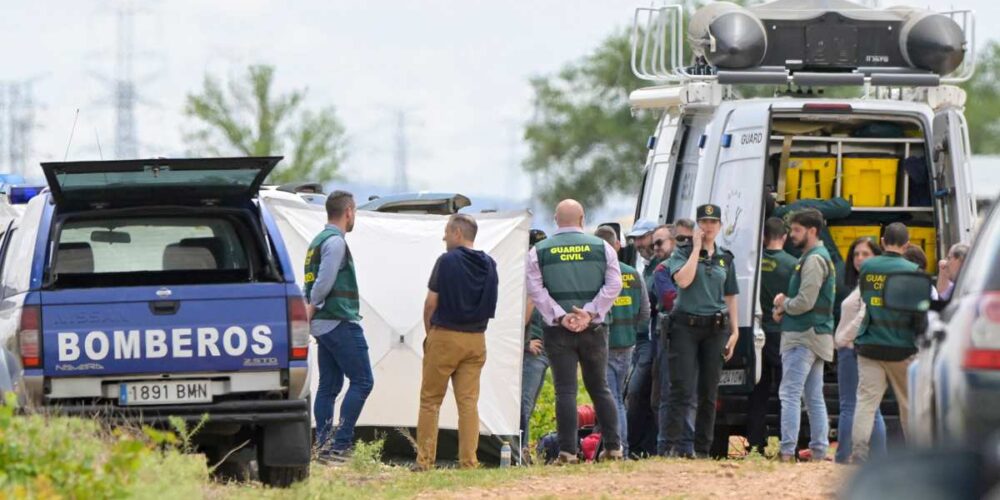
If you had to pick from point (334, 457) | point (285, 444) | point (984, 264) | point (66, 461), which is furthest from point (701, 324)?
point (984, 264)

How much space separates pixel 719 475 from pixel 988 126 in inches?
2264

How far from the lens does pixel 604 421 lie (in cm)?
1316

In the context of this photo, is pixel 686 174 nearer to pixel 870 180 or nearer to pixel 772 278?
pixel 870 180

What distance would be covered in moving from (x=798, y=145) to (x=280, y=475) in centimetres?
526

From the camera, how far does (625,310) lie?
13.8 meters

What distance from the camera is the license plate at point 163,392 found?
10172 mm

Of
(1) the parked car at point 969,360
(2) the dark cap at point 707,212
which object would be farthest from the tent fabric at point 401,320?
(1) the parked car at point 969,360

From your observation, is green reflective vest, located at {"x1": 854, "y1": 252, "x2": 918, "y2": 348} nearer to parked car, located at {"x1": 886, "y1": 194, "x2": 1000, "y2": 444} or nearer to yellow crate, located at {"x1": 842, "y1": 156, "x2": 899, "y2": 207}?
yellow crate, located at {"x1": 842, "y1": 156, "x2": 899, "y2": 207}

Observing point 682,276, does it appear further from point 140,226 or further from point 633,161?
point 633,161

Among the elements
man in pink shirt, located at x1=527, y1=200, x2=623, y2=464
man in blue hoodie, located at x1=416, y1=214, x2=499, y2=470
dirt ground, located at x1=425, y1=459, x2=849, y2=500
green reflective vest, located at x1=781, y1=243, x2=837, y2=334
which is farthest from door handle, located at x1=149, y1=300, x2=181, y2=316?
green reflective vest, located at x1=781, y1=243, x2=837, y2=334

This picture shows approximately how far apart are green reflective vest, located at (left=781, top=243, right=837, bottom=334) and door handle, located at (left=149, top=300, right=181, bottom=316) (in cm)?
442

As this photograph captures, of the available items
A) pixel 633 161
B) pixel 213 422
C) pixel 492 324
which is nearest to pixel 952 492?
pixel 213 422

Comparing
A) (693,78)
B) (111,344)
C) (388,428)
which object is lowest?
(388,428)

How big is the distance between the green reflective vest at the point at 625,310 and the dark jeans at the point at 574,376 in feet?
1.92
